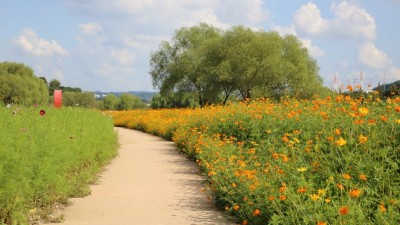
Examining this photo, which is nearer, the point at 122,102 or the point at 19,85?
the point at 19,85

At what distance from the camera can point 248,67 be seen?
3303cm

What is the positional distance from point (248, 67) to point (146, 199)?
1059 inches

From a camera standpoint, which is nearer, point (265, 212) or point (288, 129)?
point (265, 212)

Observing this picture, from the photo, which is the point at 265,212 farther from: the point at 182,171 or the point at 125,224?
the point at 182,171

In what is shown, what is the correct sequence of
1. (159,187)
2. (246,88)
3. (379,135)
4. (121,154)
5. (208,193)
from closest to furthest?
(379,135), (208,193), (159,187), (121,154), (246,88)

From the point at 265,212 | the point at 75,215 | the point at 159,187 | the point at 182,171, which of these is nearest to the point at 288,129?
the point at 182,171

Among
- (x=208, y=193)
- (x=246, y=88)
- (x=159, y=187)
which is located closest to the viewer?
(x=208, y=193)

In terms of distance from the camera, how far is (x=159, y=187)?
7957mm

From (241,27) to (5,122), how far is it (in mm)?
30502

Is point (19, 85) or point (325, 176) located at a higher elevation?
point (19, 85)

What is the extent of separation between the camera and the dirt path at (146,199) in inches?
224

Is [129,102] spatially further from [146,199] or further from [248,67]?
[146,199]

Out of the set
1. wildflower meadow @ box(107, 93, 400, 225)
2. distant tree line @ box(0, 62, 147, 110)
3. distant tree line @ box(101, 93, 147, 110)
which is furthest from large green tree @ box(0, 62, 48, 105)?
wildflower meadow @ box(107, 93, 400, 225)

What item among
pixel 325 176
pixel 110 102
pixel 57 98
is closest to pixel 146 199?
pixel 325 176
